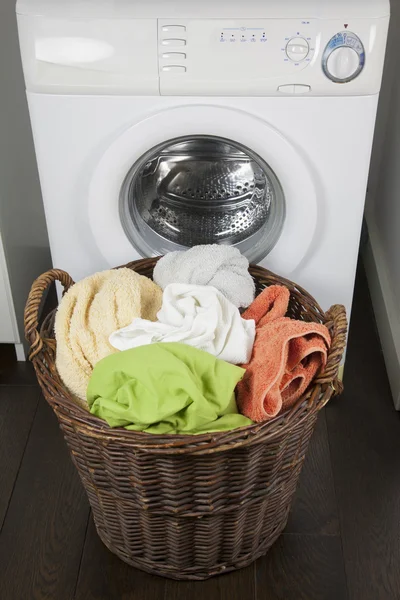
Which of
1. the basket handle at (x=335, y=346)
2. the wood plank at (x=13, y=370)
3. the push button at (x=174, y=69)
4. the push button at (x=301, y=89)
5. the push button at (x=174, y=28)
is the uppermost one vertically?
the push button at (x=174, y=28)

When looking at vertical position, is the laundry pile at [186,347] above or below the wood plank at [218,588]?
above

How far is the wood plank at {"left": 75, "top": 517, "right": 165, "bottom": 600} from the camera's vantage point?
122 cm

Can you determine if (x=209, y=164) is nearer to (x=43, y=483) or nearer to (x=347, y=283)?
(x=347, y=283)

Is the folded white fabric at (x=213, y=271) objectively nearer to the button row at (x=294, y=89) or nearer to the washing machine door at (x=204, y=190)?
the washing machine door at (x=204, y=190)

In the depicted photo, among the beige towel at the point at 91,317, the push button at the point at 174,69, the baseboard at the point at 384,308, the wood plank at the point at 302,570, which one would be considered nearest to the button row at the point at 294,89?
the push button at the point at 174,69

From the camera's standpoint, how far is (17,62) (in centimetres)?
161

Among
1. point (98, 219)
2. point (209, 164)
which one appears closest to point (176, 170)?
point (209, 164)

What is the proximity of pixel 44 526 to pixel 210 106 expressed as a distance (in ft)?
2.62

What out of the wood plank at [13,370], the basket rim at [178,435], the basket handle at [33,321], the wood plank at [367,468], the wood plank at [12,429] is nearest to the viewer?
the basket rim at [178,435]

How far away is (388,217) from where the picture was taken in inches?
71.0

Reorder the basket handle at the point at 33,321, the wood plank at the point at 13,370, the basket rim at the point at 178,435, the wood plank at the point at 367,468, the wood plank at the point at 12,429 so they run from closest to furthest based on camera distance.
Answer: the basket rim at the point at 178,435
the basket handle at the point at 33,321
the wood plank at the point at 367,468
the wood plank at the point at 12,429
the wood plank at the point at 13,370

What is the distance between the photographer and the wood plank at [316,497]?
1324 millimetres

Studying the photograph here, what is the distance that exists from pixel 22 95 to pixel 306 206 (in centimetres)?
74

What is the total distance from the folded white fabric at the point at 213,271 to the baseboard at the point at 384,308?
467 mm
